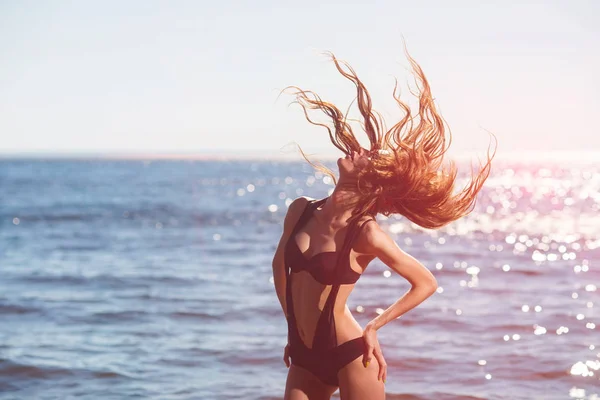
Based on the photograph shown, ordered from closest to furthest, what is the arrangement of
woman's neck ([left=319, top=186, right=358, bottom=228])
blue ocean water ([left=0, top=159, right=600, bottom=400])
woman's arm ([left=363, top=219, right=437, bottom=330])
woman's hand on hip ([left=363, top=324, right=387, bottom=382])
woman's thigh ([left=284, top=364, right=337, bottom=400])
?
1. woman's arm ([left=363, top=219, right=437, bottom=330])
2. woman's hand on hip ([left=363, top=324, right=387, bottom=382])
3. woman's neck ([left=319, top=186, right=358, bottom=228])
4. woman's thigh ([left=284, top=364, right=337, bottom=400])
5. blue ocean water ([left=0, top=159, right=600, bottom=400])

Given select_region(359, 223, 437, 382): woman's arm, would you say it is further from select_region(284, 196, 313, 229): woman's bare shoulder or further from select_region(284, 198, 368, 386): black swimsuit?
select_region(284, 196, 313, 229): woman's bare shoulder

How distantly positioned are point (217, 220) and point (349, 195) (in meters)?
33.0

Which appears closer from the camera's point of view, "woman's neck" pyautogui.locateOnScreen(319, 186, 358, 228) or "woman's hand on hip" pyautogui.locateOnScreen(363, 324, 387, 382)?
"woman's hand on hip" pyautogui.locateOnScreen(363, 324, 387, 382)

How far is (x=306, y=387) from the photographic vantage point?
4613mm

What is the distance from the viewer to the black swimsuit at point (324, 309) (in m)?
4.36

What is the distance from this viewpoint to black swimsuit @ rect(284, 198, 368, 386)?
4363mm

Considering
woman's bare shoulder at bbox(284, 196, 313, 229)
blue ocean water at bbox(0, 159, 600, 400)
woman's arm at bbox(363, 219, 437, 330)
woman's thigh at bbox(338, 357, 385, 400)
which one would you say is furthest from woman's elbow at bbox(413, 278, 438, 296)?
blue ocean water at bbox(0, 159, 600, 400)

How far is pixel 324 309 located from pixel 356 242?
0.45 meters

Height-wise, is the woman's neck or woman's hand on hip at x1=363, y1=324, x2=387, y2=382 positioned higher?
the woman's neck

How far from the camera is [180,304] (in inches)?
543

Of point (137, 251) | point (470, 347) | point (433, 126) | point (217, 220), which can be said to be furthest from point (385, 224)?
point (433, 126)

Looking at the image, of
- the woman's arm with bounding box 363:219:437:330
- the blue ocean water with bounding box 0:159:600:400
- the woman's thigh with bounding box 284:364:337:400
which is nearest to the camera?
the woman's arm with bounding box 363:219:437:330

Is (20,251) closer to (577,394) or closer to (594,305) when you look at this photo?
(594,305)

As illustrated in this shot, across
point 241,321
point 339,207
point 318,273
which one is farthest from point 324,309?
point 241,321
